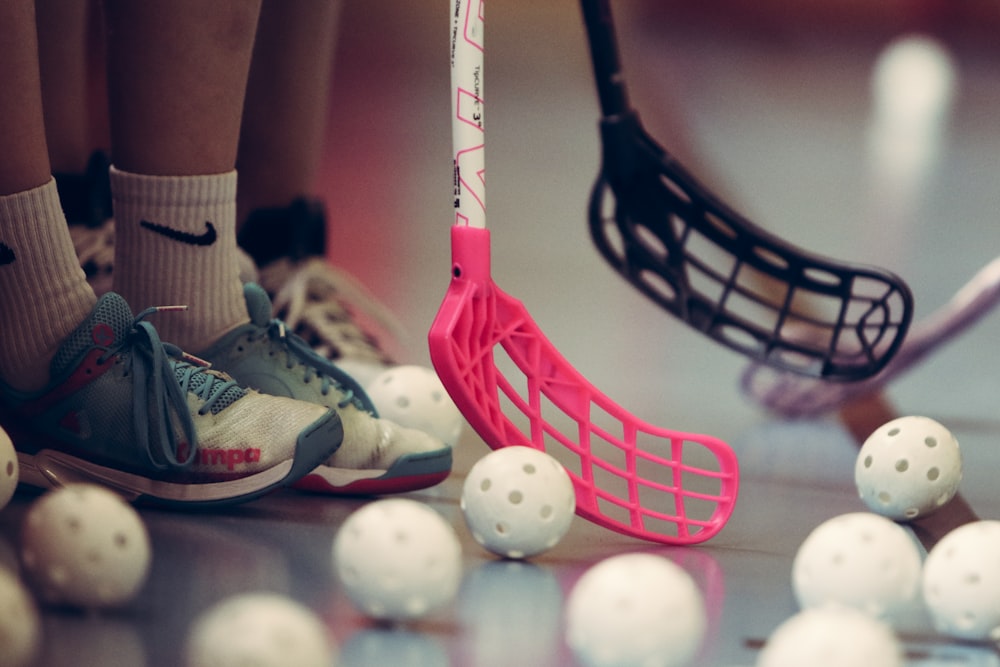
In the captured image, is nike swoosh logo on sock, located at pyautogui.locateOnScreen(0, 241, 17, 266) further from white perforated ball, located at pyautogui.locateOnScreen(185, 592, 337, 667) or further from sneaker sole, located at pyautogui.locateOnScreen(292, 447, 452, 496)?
white perforated ball, located at pyautogui.locateOnScreen(185, 592, 337, 667)

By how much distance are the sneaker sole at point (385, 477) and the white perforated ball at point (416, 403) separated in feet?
0.45

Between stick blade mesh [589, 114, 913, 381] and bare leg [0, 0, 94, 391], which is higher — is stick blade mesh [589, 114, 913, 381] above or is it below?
below

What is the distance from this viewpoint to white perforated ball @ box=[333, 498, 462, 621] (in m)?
0.78

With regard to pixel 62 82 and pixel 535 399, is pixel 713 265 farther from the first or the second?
pixel 62 82

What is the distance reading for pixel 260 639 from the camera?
64 centimetres

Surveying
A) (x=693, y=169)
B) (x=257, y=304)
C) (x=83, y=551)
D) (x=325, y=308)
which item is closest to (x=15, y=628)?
(x=83, y=551)

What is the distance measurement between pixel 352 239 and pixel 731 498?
1107 millimetres

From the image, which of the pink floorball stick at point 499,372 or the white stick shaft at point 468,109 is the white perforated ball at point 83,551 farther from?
the white stick shaft at point 468,109

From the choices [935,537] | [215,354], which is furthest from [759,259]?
[215,354]

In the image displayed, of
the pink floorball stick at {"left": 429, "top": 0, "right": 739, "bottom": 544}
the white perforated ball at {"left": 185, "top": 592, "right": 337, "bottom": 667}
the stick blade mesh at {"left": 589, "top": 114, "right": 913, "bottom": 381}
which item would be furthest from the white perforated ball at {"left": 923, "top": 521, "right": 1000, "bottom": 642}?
the stick blade mesh at {"left": 589, "top": 114, "right": 913, "bottom": 381}

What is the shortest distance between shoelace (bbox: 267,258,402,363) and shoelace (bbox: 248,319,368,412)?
33cm

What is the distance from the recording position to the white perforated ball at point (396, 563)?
30.8 inches

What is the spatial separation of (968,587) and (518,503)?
1.10ft

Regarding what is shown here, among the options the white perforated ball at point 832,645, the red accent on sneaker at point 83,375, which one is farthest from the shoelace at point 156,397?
the white perforated ball at point 832,645
